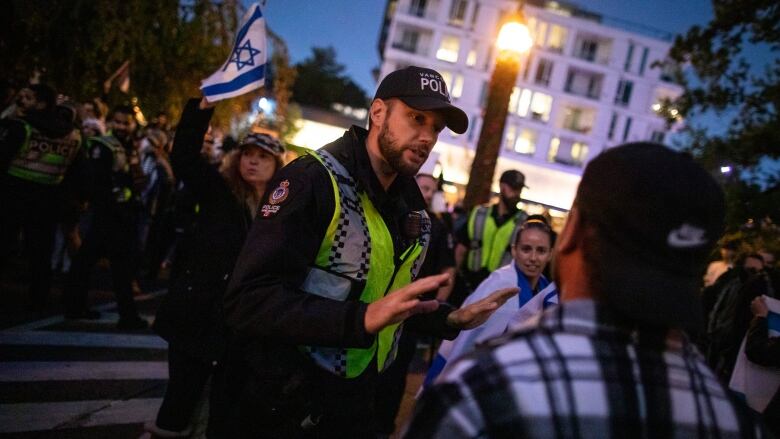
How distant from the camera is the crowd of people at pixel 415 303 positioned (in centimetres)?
106

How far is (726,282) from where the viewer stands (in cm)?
575

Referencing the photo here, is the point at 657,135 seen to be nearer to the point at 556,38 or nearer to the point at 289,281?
the point at 556,38

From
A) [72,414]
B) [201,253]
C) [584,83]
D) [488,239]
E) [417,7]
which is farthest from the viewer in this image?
[584,83]

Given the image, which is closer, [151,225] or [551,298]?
[551,298]

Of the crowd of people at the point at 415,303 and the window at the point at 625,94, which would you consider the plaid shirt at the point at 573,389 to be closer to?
the crowd of people at the point at 415,303

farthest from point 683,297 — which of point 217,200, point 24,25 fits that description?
point 24,25

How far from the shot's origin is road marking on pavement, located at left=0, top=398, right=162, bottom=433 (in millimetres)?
3455

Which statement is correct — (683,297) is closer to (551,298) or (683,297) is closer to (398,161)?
(398,161)

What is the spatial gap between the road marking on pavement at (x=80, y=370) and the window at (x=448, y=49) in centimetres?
4399

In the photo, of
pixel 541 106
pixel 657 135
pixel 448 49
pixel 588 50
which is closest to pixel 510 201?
pixel 448 49

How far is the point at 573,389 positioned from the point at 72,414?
375cm

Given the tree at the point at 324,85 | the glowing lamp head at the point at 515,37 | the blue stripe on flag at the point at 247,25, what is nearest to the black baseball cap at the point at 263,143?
the blue stripe on flag at the point at 247,25

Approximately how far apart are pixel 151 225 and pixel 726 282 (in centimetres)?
762

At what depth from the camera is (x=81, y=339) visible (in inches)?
204
